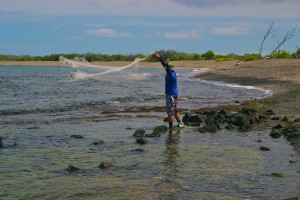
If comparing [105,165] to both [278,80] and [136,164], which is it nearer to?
[136,164]

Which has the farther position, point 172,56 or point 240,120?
point 172,56

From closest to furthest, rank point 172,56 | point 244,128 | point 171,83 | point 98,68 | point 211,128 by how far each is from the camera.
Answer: point 211,128
point 244,128
point 171,83
point 98,68
point 172,56

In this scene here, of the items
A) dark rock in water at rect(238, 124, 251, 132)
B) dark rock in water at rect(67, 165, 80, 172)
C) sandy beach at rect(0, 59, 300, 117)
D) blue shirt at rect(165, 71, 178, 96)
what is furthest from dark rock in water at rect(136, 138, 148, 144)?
sandy beach at rect(0, 59, 300, 117)

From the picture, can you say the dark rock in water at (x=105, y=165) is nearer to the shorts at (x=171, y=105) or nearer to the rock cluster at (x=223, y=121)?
the rock cluster at (x=223, y=121)

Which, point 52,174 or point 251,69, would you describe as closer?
point 52,174

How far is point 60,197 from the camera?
8938 millimetres

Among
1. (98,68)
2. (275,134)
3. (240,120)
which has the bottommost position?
(275,134)

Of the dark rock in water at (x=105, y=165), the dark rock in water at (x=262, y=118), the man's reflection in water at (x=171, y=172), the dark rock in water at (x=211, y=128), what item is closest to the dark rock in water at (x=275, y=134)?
the dark rock in water at (x=211, y=128)

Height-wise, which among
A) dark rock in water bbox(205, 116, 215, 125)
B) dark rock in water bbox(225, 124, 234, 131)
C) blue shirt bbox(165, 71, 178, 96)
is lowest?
dark rock in water bbox(225, 124, 234, 131)

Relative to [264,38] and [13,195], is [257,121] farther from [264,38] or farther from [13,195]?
[264,38]

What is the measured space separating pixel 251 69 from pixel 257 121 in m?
41.2

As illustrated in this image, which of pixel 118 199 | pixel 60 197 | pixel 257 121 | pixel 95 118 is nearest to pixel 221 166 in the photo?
pixel 118 199

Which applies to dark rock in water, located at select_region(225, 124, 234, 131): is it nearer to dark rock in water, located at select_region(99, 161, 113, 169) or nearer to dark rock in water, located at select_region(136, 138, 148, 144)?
dark rock in water, located at select_region(136, 138, 148, 144)

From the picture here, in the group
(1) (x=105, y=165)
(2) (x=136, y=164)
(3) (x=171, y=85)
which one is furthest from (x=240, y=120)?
(1) (x=105, y=165)
